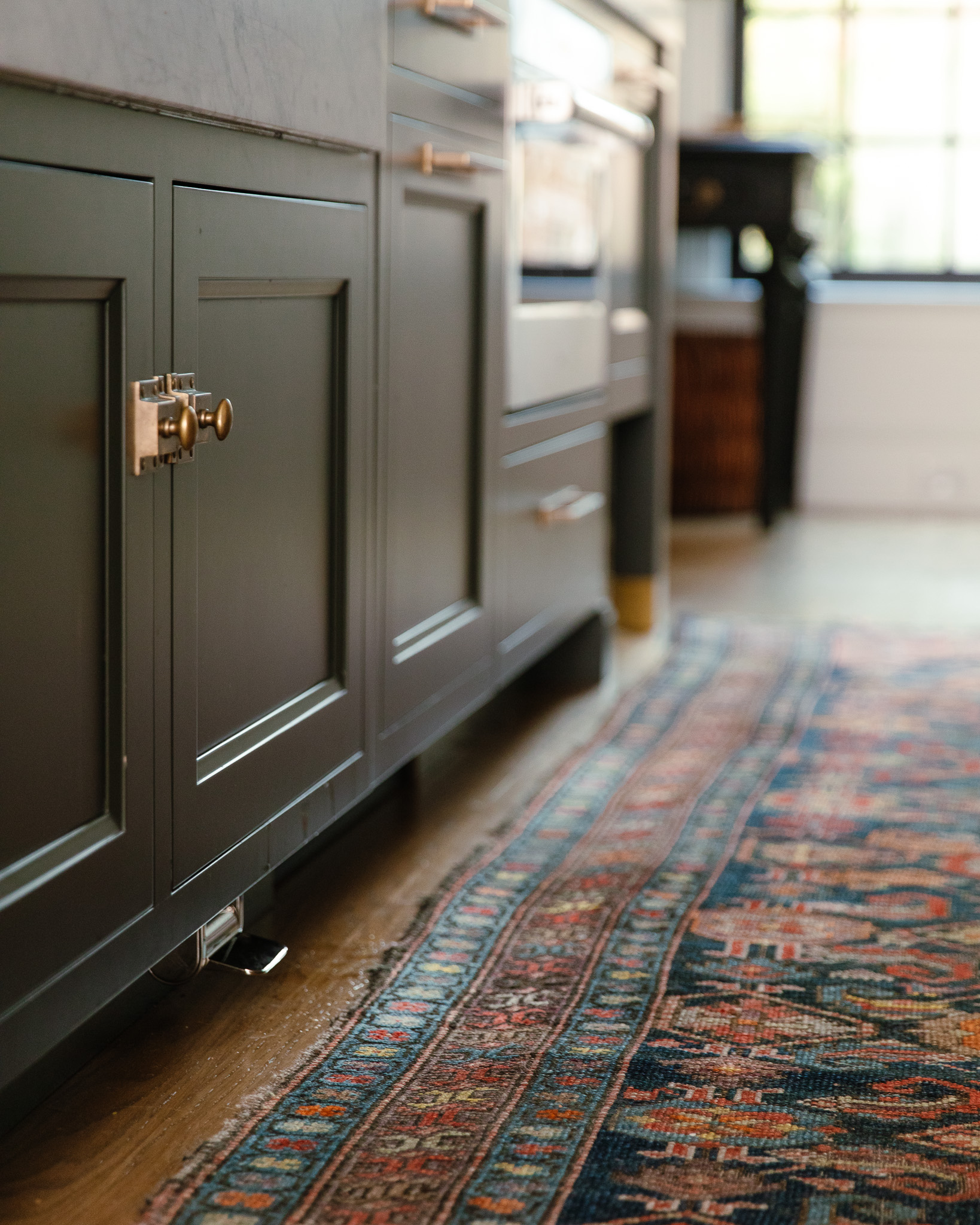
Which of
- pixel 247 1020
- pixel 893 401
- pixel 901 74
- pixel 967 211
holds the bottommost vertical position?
pixel 247 1020

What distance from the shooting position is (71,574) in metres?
0.87

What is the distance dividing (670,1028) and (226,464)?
579 millimetres

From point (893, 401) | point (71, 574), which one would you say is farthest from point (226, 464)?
point (893, 401)

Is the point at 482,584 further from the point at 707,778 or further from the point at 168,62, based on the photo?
the point at 168,62

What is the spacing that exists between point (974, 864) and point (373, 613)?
29.0 inches

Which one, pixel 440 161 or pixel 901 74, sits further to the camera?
pixel 901 74

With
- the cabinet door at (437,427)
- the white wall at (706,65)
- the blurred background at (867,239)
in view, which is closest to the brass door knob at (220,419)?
the cabinet door at (437,427)

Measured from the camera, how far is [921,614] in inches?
118

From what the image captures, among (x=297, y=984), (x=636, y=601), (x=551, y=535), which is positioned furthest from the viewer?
(x=636, y=601)

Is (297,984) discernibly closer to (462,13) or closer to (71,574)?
(71,574)

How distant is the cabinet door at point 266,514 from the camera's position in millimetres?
1019

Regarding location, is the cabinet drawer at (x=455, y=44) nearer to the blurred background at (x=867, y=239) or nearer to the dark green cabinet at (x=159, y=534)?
the dark green cabinet at (x=159, y=534)

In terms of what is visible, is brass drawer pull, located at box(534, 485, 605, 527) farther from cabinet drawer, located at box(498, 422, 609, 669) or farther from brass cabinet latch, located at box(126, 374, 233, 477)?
brass cabinet latch, located at box(126, 374, 233, 477)

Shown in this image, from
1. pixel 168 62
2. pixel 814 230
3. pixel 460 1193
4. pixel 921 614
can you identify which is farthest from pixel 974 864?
pixel 814 230
